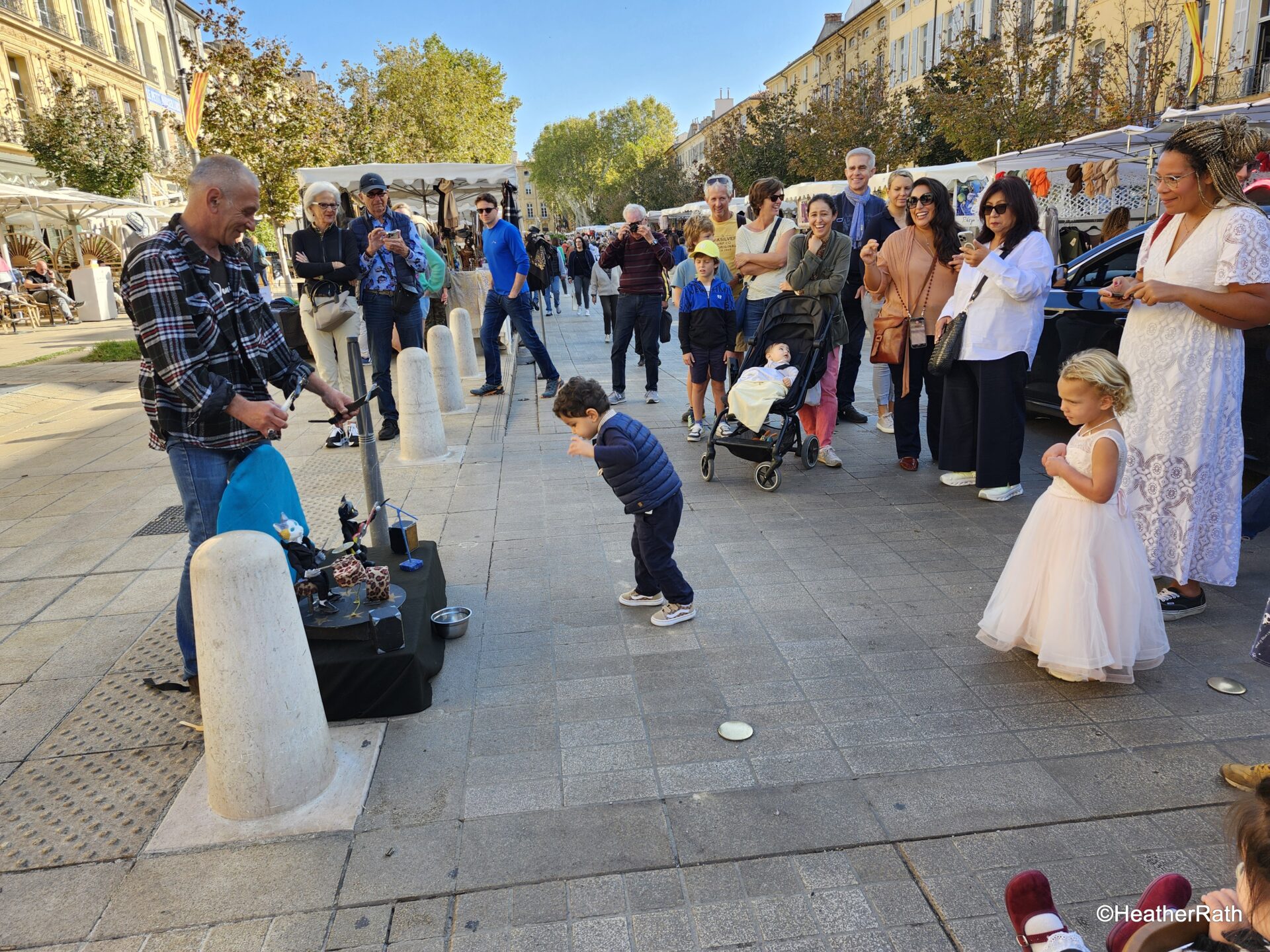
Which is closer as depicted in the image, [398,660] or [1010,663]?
[398,660]

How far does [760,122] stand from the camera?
129 feet

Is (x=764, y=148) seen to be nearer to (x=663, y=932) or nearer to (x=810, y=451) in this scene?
(x=810, y=451)

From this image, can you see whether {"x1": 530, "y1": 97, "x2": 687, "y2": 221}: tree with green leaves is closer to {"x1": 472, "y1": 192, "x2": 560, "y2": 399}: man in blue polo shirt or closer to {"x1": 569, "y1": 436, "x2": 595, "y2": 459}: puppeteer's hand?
{"x1": 472, "y1": 192, "x2": 560, "y2": 399}: man in blue polo shirt

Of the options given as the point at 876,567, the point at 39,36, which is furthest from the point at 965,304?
the point at 39,36

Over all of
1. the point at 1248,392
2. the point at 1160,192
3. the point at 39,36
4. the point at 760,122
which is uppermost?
the point at 39,36

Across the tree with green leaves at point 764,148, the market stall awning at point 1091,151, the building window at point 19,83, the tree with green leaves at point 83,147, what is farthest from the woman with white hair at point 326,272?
the building window at point 19,83

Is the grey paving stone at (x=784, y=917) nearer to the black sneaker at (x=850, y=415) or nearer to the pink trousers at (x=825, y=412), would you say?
the pink trousers at (x=825, y=412)

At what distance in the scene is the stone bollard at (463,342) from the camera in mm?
10773

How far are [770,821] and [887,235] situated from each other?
561 cm

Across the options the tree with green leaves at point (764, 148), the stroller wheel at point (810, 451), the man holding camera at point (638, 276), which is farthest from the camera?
the tree with green leaves at point (764, 148)

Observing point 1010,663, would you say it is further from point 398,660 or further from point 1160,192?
point 398,660

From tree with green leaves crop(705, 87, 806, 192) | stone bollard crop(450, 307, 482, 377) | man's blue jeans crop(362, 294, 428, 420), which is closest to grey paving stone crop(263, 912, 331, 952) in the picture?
man's blue jeans crop(362, 294, 428, 420)

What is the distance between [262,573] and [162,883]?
3.10 ft

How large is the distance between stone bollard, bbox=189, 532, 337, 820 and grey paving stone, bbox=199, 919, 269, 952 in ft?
1.43
